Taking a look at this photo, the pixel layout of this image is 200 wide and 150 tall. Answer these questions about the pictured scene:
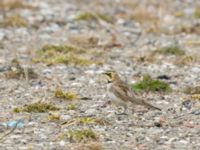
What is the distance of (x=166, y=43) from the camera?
51.0 feet

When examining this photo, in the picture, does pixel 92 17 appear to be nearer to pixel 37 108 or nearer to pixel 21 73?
pixel 21 73

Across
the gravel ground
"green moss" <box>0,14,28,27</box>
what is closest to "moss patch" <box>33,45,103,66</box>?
the gravel ground

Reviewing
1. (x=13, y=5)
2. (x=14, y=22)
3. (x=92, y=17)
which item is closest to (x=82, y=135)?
(x=14, y=22)

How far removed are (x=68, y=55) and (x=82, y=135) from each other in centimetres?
486

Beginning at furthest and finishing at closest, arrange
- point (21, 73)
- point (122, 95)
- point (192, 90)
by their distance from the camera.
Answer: point (21, 73) < point (192, 90) < point (122, 95)

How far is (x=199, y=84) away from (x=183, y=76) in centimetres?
76

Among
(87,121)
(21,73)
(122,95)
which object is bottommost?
(87,121)

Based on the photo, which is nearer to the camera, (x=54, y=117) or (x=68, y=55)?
(x=54, y=117)

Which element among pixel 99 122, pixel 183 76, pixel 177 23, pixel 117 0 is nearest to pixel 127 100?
pixel 99 122

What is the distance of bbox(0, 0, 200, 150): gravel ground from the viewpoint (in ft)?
30.6

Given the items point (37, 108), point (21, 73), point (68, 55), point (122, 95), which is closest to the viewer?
point (122, 95)

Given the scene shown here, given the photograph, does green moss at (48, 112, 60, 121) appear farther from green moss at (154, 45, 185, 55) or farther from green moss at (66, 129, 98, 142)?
green moss at (154, 45, 185, 55)

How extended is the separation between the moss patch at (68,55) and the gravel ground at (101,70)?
0.05m

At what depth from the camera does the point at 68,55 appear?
1392 cm
